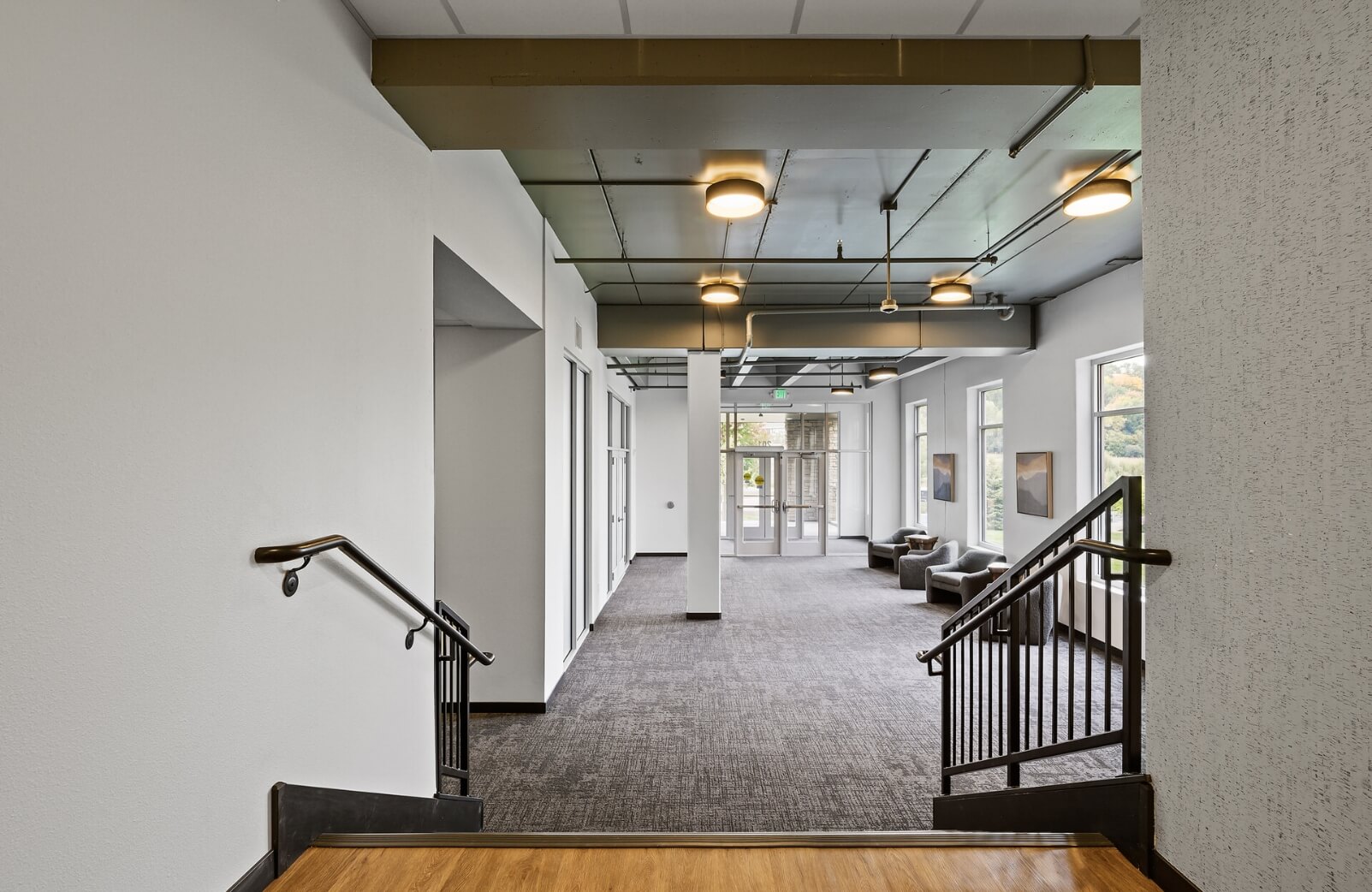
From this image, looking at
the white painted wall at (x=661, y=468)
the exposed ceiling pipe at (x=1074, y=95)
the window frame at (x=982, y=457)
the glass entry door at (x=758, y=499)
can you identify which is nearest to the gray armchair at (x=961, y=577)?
the window frame at (x=982, y=457)

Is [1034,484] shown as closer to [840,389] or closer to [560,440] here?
[840,389]

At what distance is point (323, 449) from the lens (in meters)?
2.01

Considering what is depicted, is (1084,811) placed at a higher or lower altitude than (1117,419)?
lower

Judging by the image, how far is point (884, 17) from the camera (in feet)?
7.23

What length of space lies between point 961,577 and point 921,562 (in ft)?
4.30

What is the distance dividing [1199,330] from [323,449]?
2.28 m

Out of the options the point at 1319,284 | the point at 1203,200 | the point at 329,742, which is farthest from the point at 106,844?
the point at 1203,200

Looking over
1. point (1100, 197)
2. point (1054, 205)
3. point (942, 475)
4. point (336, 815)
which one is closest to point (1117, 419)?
point (1054, 205)

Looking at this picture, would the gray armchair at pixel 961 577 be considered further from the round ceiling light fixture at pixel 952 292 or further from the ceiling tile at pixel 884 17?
the ceiling tile at pixel 884 17

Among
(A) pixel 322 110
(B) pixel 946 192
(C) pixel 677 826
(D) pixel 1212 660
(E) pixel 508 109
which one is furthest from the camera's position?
(B) pixel 946 192

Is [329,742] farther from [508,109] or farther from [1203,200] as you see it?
[1203,200]

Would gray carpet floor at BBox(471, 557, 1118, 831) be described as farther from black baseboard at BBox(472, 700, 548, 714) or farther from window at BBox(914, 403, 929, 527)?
window at BBox(914, 403, 929, 527)

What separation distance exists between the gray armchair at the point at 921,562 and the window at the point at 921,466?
2161 mm

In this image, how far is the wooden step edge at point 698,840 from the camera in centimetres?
188
